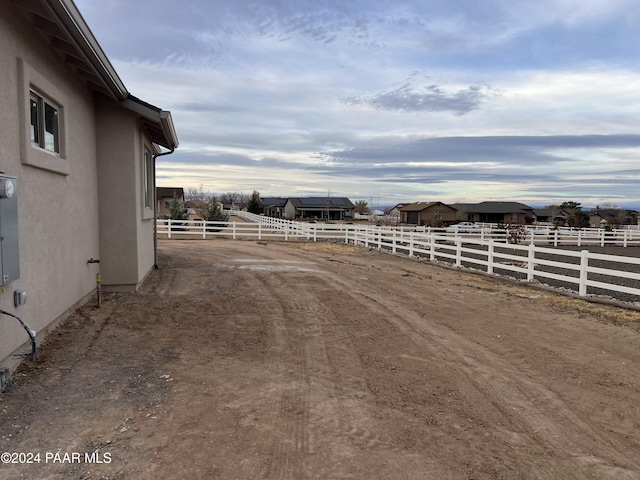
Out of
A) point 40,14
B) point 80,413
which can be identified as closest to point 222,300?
point 80,413

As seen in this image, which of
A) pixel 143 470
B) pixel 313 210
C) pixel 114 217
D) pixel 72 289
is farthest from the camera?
pixel 313 210

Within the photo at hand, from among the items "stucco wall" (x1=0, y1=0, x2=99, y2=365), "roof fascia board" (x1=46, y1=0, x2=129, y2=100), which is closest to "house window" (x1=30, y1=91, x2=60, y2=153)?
"stucco wall" (x1=0, y1=0, x2=99, y2=365)

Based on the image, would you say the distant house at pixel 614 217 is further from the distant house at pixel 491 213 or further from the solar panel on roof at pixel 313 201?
the solar panel on roof at pixel 313 201

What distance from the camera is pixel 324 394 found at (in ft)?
14.4

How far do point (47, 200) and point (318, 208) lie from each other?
7842cm

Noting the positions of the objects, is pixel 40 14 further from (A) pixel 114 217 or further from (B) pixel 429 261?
(B) pixel 429 261

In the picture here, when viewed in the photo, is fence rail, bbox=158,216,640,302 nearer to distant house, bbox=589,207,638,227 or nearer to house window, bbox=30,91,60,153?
house window, bbox=30,91,60,153

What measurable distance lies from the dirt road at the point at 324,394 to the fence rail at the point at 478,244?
14.8 feet

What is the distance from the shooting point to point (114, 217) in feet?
27.4

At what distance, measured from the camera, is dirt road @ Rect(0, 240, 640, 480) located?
10.7 feet

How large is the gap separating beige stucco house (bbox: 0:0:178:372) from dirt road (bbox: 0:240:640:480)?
1.79 feet

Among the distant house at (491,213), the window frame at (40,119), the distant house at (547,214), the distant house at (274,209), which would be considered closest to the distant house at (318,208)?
the distant house at (274,209)

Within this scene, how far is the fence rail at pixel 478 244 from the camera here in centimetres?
1309

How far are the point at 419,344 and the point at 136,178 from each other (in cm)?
577
